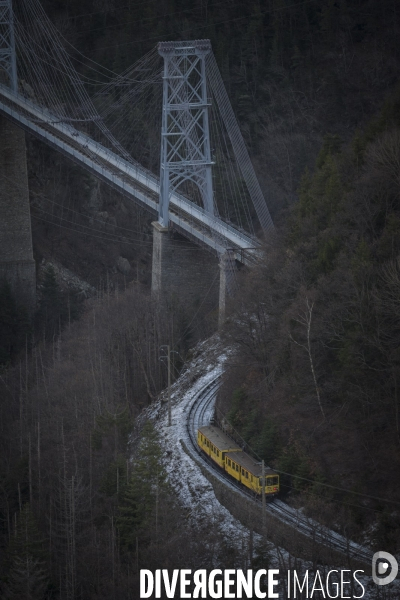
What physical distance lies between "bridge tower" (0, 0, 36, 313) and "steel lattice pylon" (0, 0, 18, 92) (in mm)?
3515

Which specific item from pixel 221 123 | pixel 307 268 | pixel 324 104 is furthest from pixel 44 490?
pixel 324 104

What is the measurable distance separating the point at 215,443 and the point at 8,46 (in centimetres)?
3308

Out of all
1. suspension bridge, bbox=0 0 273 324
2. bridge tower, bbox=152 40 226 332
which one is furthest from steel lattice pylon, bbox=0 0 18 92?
bridge tower, bbox=152 40 226 332

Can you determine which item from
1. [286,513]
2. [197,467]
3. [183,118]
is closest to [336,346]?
[286,513]

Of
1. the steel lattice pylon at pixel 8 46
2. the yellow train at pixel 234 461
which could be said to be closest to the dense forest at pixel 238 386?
the yellow train at pixel 234 461

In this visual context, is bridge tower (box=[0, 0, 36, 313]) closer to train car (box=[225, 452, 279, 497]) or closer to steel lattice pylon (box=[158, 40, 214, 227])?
steel lattice pylon (box=[158, 40, 214, 227])

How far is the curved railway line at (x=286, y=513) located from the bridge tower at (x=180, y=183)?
36.7 ft

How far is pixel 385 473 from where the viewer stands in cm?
2097

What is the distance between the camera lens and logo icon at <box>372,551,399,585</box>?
18.2m

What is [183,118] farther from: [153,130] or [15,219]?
[153,130]

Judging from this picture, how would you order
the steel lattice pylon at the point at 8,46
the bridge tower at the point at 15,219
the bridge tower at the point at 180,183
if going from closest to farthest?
the bridge tower at the point at 180,183, the bridge tower at the point at 15,219, the steel lattice pylon at the point at 8,46

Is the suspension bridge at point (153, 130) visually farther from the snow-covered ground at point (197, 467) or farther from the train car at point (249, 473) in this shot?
the train car at point (249, 473)

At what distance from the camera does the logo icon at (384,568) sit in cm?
1822

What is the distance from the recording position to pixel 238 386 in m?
27.9
